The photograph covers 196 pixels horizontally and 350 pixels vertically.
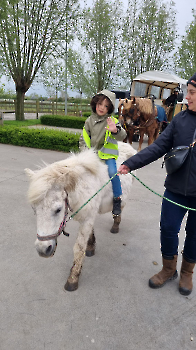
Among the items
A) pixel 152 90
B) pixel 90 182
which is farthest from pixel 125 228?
pixel 152 90

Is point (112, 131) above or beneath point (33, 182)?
above

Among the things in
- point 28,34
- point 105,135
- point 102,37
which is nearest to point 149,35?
point 102,37

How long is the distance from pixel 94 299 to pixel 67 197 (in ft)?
3.95

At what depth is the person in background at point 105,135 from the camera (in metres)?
2.62

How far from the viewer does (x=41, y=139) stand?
28.3ft

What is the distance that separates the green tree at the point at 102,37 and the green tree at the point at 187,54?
6466mm

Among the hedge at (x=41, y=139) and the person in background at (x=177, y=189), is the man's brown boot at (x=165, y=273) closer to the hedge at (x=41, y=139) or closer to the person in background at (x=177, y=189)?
the person in background at (x=177, y=189)

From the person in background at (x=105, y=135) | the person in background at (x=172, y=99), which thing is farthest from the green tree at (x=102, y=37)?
the person in background at (x=105, y=135)

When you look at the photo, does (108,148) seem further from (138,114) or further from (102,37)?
(102,37)

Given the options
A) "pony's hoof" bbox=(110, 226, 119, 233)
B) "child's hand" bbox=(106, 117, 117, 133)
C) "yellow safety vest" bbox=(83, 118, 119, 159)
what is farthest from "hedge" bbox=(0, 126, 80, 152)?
"child's hand" bbox=(106, 117, 117, 133)

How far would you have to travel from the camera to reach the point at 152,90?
1242cm

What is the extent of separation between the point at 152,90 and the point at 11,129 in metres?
8.32

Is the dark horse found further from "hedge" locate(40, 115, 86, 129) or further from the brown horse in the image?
"hedge" locate(40, 115, 86, 129)

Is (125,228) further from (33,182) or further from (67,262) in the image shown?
(33,182)
